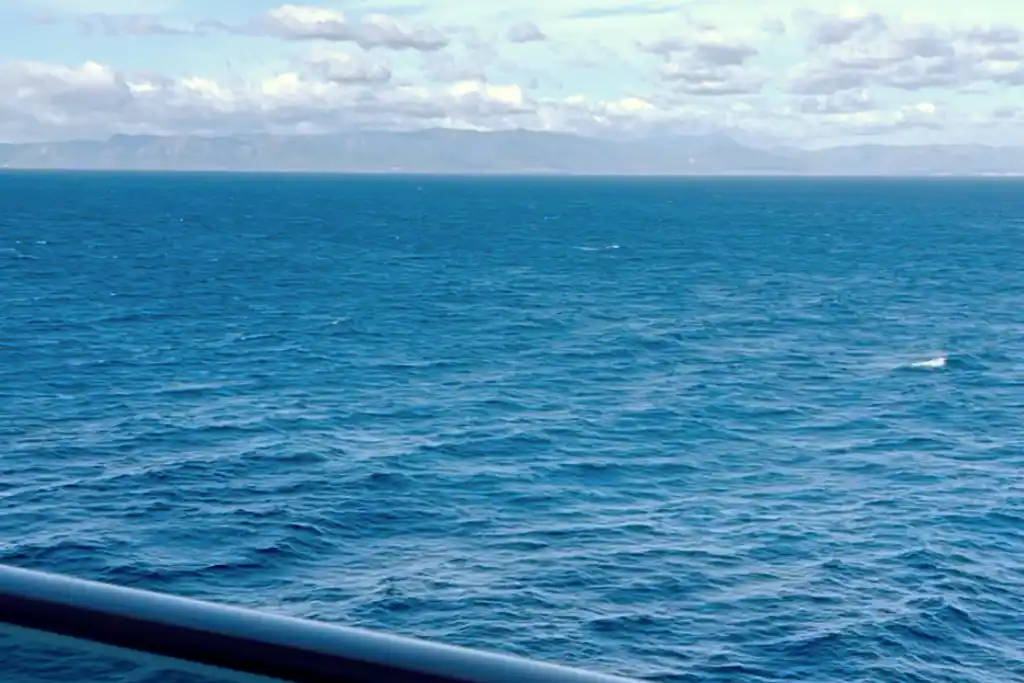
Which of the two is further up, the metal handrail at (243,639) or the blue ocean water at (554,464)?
the metal handrail at (243,639)

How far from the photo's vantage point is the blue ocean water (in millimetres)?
28266

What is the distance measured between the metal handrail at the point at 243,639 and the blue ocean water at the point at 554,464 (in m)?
23.3

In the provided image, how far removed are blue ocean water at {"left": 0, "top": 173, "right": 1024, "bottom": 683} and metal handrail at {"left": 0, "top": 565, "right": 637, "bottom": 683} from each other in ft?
76.6

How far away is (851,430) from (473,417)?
13.7 m

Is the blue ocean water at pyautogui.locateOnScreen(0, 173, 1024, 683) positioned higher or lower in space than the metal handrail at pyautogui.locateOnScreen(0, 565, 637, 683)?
lower

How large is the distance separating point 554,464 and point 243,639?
3985 centimetres

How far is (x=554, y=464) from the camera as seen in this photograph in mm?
41875

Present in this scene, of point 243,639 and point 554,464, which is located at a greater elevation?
point 243,639

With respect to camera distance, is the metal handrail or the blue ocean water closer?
the metal handrail

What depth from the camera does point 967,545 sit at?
33812 millimetres

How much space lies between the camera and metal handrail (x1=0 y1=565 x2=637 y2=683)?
2066 mm

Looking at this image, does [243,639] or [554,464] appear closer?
[243,639]

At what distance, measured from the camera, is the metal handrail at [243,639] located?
207cm

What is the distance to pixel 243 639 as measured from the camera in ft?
7.23
